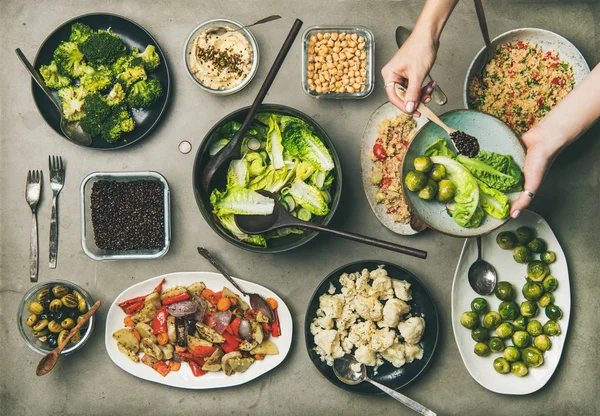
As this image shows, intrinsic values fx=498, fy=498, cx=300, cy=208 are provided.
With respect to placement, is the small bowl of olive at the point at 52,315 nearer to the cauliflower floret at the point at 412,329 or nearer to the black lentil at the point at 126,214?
the black lentil at the point at 126,214

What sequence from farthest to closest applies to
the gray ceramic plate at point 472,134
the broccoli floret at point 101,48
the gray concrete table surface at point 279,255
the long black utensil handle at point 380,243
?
the gray concrete table surface at point 279,255 → the broccoli floret at point 101,48 → the gray ceramic plate at point 472,134 → the long black utensil handle at point 380,243

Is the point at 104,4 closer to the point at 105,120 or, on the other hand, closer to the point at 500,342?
the point at 105,120

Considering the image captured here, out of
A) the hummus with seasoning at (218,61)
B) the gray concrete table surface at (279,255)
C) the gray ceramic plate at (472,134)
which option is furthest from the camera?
the gray concrete table surface at (279,255)

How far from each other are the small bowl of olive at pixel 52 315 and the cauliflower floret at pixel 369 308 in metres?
1.42

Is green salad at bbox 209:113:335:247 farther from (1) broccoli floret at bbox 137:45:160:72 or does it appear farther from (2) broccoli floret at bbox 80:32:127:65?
(2) broccoli floret at bbox 80:32:127:65

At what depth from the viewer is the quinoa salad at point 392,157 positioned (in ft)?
8.48

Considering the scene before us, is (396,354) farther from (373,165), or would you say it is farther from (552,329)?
(373,165)

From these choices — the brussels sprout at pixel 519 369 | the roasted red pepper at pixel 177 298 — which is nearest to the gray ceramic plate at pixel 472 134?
the brussels sprout at pixel 519 369

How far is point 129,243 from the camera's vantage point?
262cm

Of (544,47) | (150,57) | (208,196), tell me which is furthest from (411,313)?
(150,57)

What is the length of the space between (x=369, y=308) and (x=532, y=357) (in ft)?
2.90

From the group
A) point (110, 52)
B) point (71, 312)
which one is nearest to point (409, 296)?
point (71, 312)

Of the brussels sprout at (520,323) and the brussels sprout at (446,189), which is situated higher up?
the brussels sprout at (446,189)

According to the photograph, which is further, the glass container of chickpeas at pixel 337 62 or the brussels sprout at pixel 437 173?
the glass container of chickpeas at pixel 337 62
